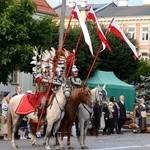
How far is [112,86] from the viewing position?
125 ft

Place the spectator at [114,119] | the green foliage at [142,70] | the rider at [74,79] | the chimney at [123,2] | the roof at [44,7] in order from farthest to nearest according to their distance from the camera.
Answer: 1. the chimney at [123,2]
2. the green foliage at [142,70]
3. the roof at [44,7]
4. the spectator at [114,119]
5. the rider at [74,79]

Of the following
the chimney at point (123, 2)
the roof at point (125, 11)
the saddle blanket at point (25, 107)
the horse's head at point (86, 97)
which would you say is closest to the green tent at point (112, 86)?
the saddle blanket at point (25, 107)

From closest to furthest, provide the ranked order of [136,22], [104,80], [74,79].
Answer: [74,79], [104,80], [136,22]

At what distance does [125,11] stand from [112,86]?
4425 cm

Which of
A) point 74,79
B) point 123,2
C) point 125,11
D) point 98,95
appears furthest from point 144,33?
point 74,79

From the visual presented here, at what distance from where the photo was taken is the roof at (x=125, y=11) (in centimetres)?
7900

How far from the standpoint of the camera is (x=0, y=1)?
92.2 feet

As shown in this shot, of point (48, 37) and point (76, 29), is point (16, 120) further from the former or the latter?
point (76, 29)

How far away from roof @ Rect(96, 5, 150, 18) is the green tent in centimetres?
3779

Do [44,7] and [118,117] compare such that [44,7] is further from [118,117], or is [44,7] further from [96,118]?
[96,118]

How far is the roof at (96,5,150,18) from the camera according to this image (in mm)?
79000

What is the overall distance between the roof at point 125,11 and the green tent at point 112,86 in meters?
37.8

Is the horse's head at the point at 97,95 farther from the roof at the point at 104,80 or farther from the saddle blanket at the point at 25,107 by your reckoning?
the roof at the point at 104,80

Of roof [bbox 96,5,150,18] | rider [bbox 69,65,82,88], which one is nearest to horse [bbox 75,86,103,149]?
rider [bbox 69,65,82,88]
